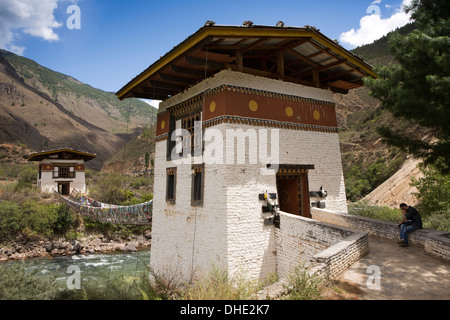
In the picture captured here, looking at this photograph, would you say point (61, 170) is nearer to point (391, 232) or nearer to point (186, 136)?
point (186, 136)

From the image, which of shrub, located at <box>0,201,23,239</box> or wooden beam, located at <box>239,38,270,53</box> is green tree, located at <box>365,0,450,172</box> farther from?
shrub, located at <box>0,201,23,239</box>

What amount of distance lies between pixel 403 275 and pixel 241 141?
4.47m

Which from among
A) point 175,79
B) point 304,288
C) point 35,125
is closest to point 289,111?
point 175,79

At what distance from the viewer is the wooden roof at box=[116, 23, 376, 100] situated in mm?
6773

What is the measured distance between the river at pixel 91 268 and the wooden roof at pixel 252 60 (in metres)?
9.87

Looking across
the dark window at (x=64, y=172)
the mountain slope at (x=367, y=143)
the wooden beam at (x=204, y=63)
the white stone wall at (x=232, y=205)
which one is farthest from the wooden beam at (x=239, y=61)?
the dark window at (x=64, y=172)

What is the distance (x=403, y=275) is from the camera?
4.68m

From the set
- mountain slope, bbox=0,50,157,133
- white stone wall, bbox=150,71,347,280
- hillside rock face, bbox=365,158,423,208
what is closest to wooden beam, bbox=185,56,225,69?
white stone wall, bbox=150,71,347,280

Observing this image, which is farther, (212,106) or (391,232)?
(212,106)

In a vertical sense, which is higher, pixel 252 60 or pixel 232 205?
pixel 252 60

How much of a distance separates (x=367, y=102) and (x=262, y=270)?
46.4 meters

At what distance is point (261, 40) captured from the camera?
281 inches

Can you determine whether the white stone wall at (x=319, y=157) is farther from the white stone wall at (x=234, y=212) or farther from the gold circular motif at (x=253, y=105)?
the gold circular motif at (x=253, y=105)

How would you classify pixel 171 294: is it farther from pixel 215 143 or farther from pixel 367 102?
pixel 367 102
